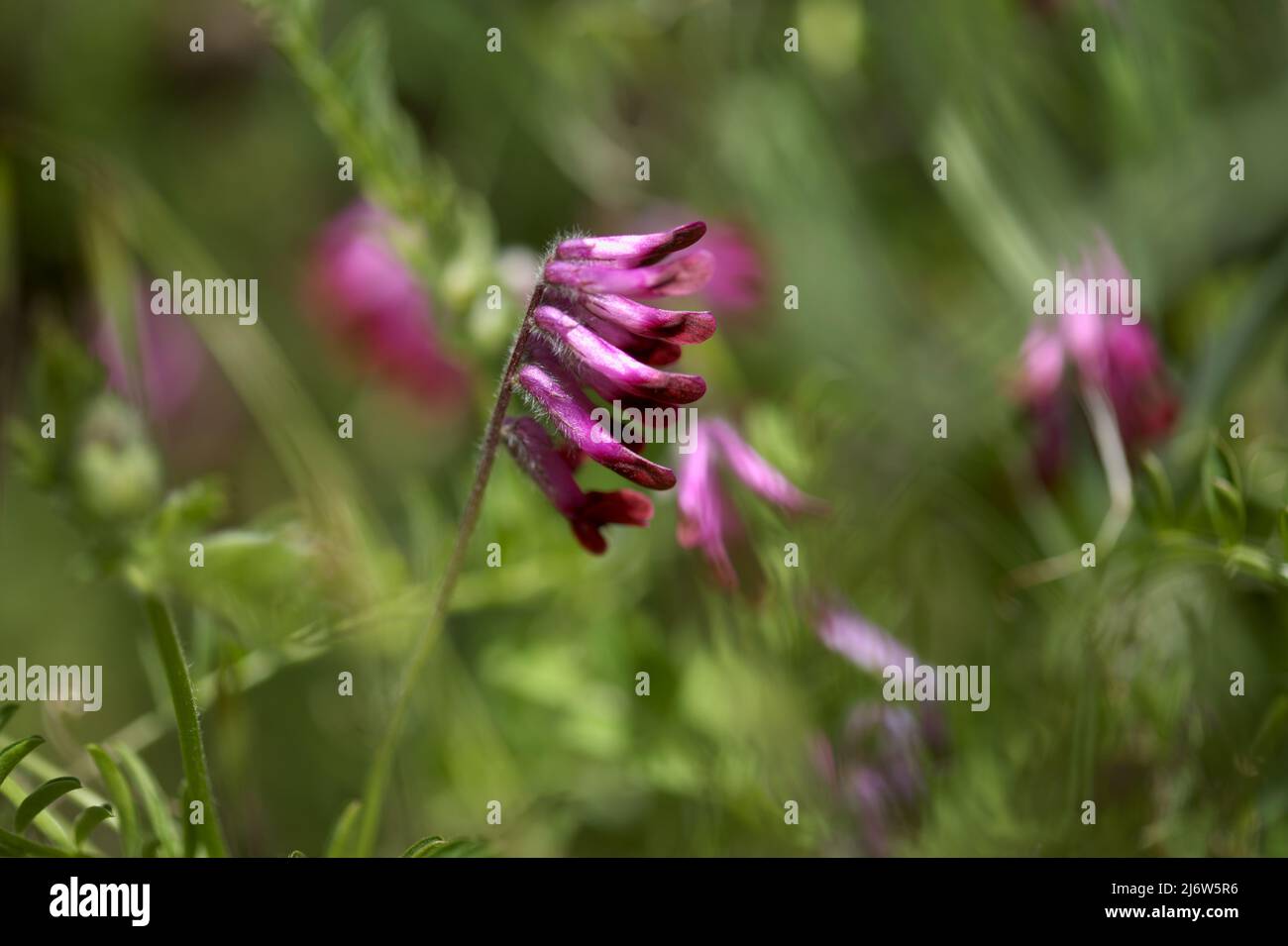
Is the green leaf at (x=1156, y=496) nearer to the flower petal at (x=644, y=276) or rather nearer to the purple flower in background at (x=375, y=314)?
the flower petal at (x=644, y=276)

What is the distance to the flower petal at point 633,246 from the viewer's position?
26.8 inches

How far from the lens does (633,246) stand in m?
0.70

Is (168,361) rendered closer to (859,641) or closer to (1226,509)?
(859,641)

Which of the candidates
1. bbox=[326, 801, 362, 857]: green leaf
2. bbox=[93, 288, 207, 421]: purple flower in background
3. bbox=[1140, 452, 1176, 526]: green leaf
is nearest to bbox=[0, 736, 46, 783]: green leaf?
bbox=[326, 801, 362, 857]: green leaf

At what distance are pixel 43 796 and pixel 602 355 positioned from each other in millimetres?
411

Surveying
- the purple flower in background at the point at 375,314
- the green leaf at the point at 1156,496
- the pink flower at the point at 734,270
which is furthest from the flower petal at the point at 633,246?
the purple flower in background at the point at 375,314

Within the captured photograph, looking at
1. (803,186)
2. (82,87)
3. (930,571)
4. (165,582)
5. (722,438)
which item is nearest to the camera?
(165,582)

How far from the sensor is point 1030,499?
3.79 feet

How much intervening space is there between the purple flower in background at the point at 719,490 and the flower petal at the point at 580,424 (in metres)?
0.20

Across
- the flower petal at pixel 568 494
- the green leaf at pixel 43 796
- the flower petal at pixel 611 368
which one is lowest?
the green leaf at pixel 43 796

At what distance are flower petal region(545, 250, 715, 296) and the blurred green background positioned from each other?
267mm
